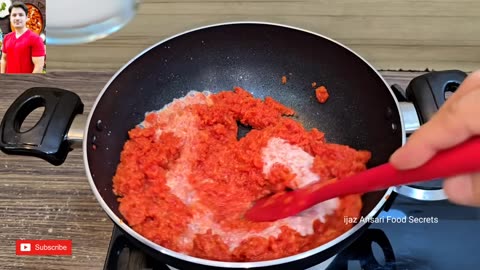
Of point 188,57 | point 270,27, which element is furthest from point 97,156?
point 270,27

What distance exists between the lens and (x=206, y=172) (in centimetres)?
96

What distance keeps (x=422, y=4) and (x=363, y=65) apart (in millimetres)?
462

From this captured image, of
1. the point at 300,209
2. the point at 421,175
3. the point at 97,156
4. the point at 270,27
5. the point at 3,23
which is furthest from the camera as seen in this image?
the point at 3,23

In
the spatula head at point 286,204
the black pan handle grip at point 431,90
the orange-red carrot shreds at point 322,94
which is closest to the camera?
the spatula head at point 286,204

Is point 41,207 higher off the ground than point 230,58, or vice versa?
point 230,58

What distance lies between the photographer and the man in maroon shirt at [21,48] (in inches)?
48.6

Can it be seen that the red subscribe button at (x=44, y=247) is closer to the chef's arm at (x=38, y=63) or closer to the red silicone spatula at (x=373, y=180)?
the red silicone spatula at (x=373, y=180)

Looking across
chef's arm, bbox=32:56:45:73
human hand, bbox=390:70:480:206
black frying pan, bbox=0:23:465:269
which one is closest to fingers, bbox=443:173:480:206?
human hand, bbox=390:70:480:206

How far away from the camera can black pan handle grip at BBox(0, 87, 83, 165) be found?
0.83 m

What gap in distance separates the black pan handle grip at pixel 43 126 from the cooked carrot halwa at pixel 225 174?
13 cm

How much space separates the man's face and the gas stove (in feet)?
2.13

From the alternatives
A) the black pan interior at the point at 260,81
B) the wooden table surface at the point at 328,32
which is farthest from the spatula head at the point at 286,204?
the wooden table surface at the point at 328,32

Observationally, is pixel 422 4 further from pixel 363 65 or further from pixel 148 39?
Result: pixel 148 39

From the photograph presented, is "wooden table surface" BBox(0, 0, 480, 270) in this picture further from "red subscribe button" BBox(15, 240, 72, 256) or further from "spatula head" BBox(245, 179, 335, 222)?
"spatula head" BBox(245, 179, 335, 222)
